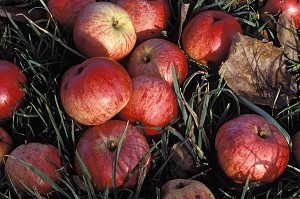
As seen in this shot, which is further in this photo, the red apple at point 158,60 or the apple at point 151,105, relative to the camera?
the red apple at point 158,60

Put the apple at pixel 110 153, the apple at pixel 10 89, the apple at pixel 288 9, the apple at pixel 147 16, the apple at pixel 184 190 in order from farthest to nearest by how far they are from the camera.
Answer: the apple at pixel 288 9
the apple at pixel 147 16
the apple at pixel 10 89
the apple at pixel 110 153
the apple at pixel 184 190

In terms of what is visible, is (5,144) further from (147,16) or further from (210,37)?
(210,37)

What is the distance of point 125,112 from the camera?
2.75 meters

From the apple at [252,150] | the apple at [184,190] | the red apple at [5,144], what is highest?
the apple at [252,150]

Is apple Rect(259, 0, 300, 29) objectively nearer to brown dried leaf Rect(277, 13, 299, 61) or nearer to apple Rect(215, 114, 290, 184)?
brown dried leaf Rect(277, 13, 299, 61)

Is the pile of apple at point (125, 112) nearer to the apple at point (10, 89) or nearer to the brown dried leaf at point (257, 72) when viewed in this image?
the apple at point (10, 89)

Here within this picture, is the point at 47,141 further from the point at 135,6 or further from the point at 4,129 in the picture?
the point at 135,6

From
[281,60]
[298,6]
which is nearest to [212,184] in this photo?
[281,60]

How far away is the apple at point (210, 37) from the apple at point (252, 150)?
637 mm

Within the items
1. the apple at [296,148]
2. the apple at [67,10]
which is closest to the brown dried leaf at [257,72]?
the apple at [296,148]

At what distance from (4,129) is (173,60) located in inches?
47.3

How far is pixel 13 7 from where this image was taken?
3.56m

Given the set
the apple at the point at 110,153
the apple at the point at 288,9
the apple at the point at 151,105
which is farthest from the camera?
the apple at the point at 288,9

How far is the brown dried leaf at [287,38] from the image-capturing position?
333cm
